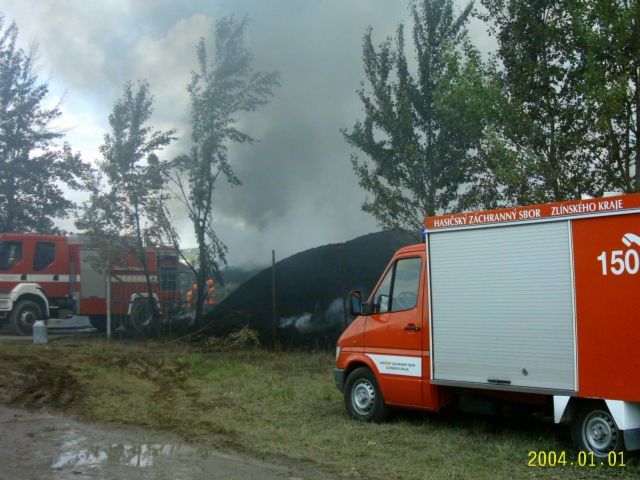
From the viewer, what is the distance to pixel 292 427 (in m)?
7.55

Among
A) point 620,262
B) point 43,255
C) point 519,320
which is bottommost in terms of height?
point 519,320

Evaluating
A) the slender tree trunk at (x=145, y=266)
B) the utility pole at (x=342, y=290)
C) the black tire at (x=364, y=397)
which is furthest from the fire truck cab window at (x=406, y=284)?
the slender tree trunk at (x=145, y=266)

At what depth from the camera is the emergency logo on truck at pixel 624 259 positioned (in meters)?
5.45

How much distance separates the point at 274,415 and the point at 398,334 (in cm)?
192

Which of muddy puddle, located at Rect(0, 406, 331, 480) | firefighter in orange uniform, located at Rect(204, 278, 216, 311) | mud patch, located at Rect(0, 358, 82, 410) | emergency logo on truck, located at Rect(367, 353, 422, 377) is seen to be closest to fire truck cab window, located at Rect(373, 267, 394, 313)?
emergency logo on truck, located at Rect(367, 353, 422, 377)

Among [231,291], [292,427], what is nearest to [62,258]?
[231,291]

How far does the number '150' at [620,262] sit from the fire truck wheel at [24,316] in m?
15.7

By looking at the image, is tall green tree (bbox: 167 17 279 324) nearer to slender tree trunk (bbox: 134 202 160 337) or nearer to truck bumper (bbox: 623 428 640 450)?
slender tree trunk (bbox: 134 202 160 337)

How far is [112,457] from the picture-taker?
6379 millimetres

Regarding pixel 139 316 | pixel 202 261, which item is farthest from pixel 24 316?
pixel 202 261

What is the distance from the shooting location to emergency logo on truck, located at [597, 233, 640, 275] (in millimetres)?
5453

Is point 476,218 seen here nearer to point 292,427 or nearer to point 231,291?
point 292,427

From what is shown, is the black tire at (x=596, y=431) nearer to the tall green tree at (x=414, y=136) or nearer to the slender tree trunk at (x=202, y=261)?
the tall green tree at (x=414, y=136)
